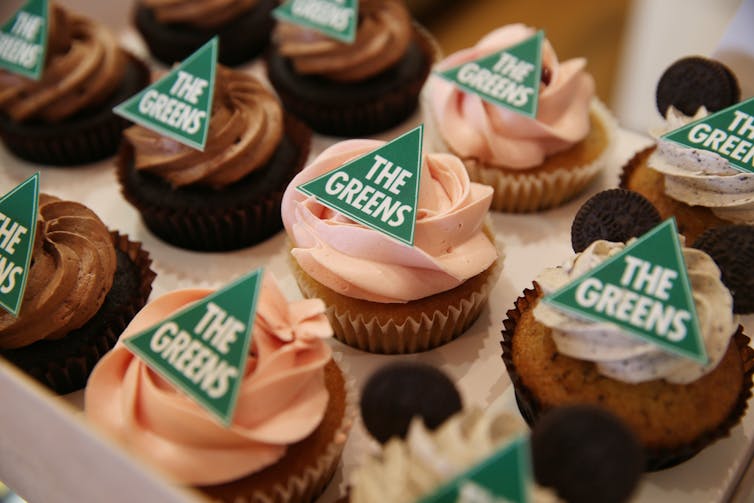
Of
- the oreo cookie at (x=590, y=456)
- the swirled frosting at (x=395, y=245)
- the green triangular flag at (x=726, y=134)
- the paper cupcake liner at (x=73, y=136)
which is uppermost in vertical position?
the green triangular flag at (x=726, y=134)

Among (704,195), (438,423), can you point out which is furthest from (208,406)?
(704,195)

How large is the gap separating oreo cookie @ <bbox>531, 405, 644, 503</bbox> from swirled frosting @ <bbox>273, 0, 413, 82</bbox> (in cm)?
211

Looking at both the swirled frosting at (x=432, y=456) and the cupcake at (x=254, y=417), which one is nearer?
the swirled frosting at (x=432, y=456)

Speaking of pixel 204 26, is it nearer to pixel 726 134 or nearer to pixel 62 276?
pixel 62 276

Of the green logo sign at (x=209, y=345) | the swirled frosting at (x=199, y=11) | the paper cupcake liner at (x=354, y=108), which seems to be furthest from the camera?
the swirled frosting at (x=199, y=11)

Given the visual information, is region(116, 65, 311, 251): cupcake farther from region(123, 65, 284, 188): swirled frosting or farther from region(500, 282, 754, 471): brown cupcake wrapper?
region(500, 282, 754, 471): brown cupcake wrapper

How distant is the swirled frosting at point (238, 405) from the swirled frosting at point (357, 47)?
1.50 m

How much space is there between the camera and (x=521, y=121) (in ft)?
9.67

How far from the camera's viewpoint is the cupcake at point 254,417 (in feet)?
6.48

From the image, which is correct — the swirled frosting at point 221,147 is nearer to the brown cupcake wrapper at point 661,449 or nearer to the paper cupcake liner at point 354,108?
the paper cupcake liner at point 354,108

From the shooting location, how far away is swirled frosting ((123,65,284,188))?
2889mm

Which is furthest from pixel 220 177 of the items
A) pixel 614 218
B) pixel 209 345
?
pixel 614 218

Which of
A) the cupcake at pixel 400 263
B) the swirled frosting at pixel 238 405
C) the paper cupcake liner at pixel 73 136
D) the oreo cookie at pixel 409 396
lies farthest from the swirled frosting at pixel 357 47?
the oreo cookie at pixel 409 396

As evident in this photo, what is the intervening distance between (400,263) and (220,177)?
0.85 metres
